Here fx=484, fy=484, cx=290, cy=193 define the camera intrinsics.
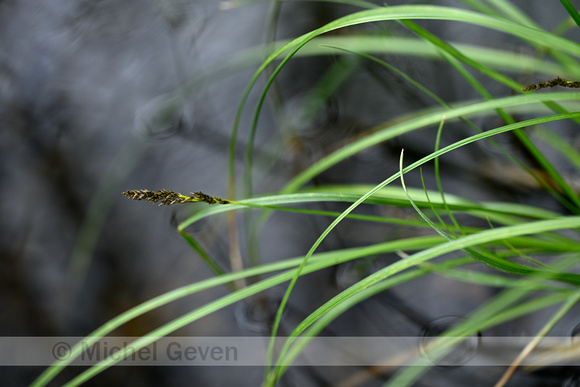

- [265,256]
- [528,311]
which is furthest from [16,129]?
[528,311]

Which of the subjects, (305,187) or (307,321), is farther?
(305,187)

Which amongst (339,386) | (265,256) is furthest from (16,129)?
(339,386)

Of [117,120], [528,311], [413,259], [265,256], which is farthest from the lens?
[117,120]

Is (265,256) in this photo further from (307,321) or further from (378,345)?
(307,321)

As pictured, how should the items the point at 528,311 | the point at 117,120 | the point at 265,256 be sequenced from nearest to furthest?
the point at 528,311, the point at 265,256, the point at 117,120

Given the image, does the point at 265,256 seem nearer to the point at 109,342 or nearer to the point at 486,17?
the point at 109,342

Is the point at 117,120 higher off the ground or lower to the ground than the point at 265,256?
higher

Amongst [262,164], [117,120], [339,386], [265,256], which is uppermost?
[117,120]
